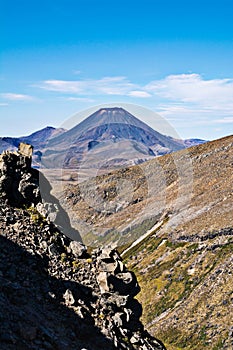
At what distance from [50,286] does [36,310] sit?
2389 mm

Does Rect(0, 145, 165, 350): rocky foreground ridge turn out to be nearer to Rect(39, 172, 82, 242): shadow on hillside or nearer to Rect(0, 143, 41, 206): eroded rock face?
Rect(0, 143, 41, 206): eroded rock face

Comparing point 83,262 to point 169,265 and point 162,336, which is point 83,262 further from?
point 169,265

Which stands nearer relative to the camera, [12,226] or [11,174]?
[12,226]

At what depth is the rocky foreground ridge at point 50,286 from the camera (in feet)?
66.6

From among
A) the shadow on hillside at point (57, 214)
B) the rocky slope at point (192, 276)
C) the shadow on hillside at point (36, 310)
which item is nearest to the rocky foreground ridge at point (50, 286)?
the shadow on hillside at point (36, 310)

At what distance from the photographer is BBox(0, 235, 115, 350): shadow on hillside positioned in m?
19.2

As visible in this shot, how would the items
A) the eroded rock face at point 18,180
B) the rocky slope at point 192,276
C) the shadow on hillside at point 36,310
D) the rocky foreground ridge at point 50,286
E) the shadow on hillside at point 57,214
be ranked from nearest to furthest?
1. the shadow on hillside at point 36,310
2. the rocky foreground ridge at point 50,286
3. the eroded rock face at point 18,180
4. the shadow on hillside at point 57,214
5. the rocky slope at point 192,276

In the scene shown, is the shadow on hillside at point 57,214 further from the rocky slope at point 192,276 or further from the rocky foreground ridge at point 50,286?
the rocky slope at point 192,276

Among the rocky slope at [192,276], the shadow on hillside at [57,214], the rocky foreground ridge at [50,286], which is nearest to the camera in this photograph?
the rocky foreground ridge at [50,286]

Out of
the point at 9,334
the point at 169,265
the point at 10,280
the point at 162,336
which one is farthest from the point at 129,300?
the point at 169,265

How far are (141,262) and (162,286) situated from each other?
88.7 ft

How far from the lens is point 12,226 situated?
25875 mm

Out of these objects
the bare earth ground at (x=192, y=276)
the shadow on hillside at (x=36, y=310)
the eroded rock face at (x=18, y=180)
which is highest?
the eroded rock face at (x=18, y=180)

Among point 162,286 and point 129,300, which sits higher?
point 129,300
